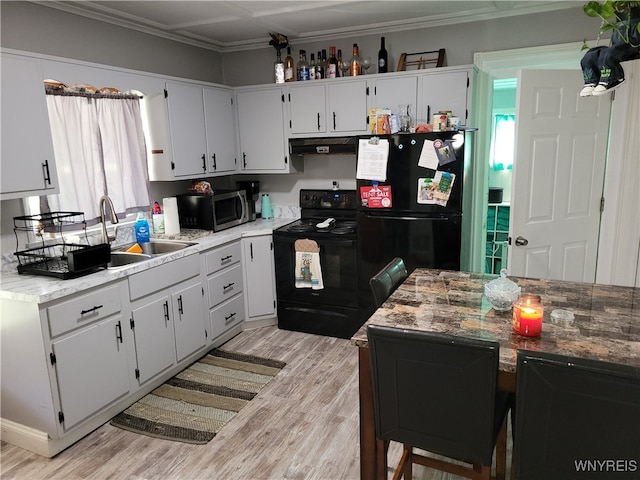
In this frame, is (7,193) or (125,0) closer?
(7,193)

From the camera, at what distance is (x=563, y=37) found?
3.27 metres

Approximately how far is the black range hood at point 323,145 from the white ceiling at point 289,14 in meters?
0.91

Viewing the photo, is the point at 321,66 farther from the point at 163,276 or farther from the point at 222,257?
the point at 163,276

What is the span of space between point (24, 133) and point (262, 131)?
1984 mm

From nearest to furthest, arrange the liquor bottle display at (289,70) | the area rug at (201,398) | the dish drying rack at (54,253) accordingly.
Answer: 1. the dish drying rack at (54,253)
2. the area rug at (201,398)
3. the liquor bottle display at (289,70)

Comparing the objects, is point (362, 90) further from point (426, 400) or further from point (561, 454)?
point (561, 454)

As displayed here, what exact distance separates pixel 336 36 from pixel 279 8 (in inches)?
32.7

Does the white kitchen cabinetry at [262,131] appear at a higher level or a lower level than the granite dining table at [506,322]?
higher

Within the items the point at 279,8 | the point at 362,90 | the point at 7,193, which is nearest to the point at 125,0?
the point at 279,8

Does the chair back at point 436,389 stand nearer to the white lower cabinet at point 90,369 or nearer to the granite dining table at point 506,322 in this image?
the granite dining table at point 506,322

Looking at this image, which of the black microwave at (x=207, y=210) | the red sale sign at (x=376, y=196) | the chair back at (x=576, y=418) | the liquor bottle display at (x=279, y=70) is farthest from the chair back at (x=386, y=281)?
the liquor bottle display at (x=279, y=70)

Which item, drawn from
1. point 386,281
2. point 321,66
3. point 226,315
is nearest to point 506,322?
point 386,281

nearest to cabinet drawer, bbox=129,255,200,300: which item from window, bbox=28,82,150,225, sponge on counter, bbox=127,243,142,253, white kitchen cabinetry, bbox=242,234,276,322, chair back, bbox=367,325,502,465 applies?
sponge on counter, bbox=127,243,142,253

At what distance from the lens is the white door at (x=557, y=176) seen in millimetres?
2916
